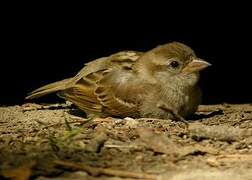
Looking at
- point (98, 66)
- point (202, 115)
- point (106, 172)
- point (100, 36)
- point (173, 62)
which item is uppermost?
point (100, 36)

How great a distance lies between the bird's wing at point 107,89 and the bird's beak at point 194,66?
1.57 feet

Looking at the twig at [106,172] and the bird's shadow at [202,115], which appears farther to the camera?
the bird's shadow at [202,115]

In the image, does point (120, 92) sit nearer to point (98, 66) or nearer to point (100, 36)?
point (98, 66)

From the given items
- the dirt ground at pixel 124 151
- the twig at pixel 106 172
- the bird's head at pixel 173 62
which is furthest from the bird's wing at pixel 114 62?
the twig at pixel 106 172

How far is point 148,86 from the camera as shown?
20.0ft

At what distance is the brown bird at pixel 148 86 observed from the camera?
6008 millimetres

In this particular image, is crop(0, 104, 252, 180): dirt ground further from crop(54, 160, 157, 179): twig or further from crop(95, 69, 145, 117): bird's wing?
crop(95, 69, 145, 117): bird's wing

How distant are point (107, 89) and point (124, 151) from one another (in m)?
2.16

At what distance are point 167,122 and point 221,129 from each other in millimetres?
880

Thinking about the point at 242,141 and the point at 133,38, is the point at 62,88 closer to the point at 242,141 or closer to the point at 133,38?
the point at 242,141

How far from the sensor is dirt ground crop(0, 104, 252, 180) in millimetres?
3768

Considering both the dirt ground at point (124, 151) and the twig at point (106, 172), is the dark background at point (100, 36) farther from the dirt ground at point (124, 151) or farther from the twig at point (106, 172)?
the twig at point (106, 172)

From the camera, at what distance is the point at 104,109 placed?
6.41m

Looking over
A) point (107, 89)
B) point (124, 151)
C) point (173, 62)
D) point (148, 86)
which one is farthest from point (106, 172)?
point (107, 89)
